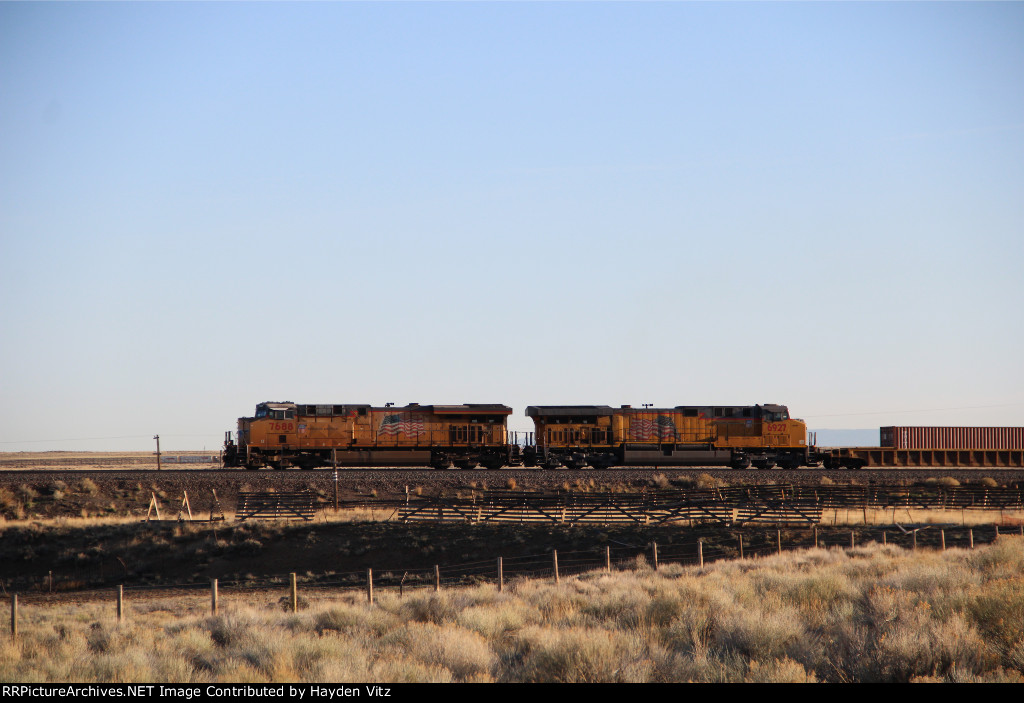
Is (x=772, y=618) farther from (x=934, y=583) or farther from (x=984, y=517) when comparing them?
(x=984, y=517)

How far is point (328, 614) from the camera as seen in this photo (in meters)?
16.3

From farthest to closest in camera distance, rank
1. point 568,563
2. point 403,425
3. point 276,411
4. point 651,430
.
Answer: point 651,430, point 403,425, point 276,411, point 568,563

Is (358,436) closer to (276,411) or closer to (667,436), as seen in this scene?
(276,411)

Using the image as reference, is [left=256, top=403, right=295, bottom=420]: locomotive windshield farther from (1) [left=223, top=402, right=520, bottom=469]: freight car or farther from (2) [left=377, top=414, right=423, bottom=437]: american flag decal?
(2) [left=377, top=414, right=423, bottom=437]: american flag decal

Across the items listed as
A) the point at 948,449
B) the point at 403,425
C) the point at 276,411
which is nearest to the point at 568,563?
the point at 403,425

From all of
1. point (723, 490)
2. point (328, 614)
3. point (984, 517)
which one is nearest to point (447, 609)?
point (328, 614)

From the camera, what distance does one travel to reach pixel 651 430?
152 ft

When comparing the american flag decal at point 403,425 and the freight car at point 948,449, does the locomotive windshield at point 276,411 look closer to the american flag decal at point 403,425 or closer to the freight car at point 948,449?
the american flag decal at point 403,425

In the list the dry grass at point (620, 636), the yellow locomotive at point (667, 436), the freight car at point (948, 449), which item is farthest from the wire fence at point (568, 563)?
the freight car at point (948, 449)

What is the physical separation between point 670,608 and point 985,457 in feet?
159

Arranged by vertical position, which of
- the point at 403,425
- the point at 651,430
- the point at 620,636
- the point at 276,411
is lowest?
the point at 620,636

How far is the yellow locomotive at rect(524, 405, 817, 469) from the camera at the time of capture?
46000mm

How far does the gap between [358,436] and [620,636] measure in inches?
1378

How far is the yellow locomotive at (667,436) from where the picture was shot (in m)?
46.0
